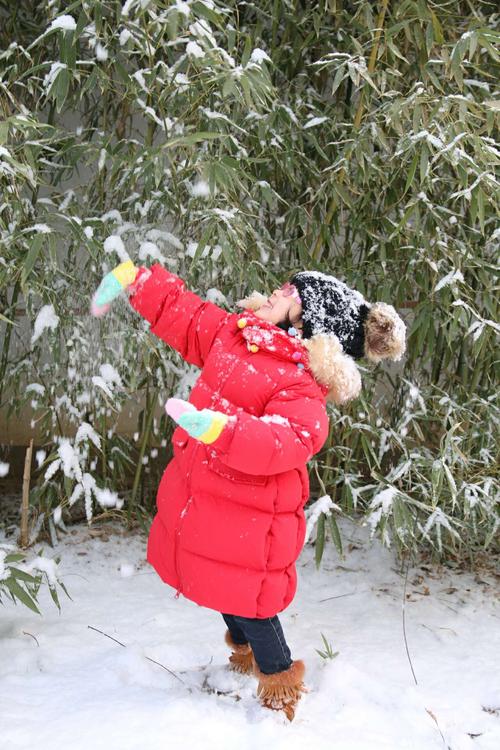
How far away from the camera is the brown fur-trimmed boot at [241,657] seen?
1.95 m

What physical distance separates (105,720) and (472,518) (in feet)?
4.82

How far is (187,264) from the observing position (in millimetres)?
2332

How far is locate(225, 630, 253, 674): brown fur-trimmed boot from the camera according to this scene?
1.95 metres

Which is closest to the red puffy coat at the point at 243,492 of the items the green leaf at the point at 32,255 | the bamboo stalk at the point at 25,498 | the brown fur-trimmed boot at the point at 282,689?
the brown fur-trimmed boot at the point at 282,689

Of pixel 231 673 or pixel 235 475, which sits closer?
pixel 235 475

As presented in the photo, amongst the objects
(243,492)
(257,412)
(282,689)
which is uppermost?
(257,412)

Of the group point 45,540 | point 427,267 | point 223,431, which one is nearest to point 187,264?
point 427,267

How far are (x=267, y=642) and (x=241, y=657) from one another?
273 millimetres

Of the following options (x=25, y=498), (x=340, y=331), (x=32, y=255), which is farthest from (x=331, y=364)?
(x=25, y=498)

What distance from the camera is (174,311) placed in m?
1.74

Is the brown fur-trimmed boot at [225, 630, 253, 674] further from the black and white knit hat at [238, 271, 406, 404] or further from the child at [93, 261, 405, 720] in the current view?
the black and white knit hat at [238, 271, 406, 404]

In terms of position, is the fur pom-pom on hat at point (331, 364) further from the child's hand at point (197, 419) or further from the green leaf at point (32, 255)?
the green leaf at point (32, 255)

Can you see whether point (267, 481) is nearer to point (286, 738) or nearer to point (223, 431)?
point (223, 431)

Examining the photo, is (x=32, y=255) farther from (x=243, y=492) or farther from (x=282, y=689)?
(x=282, y=689)
